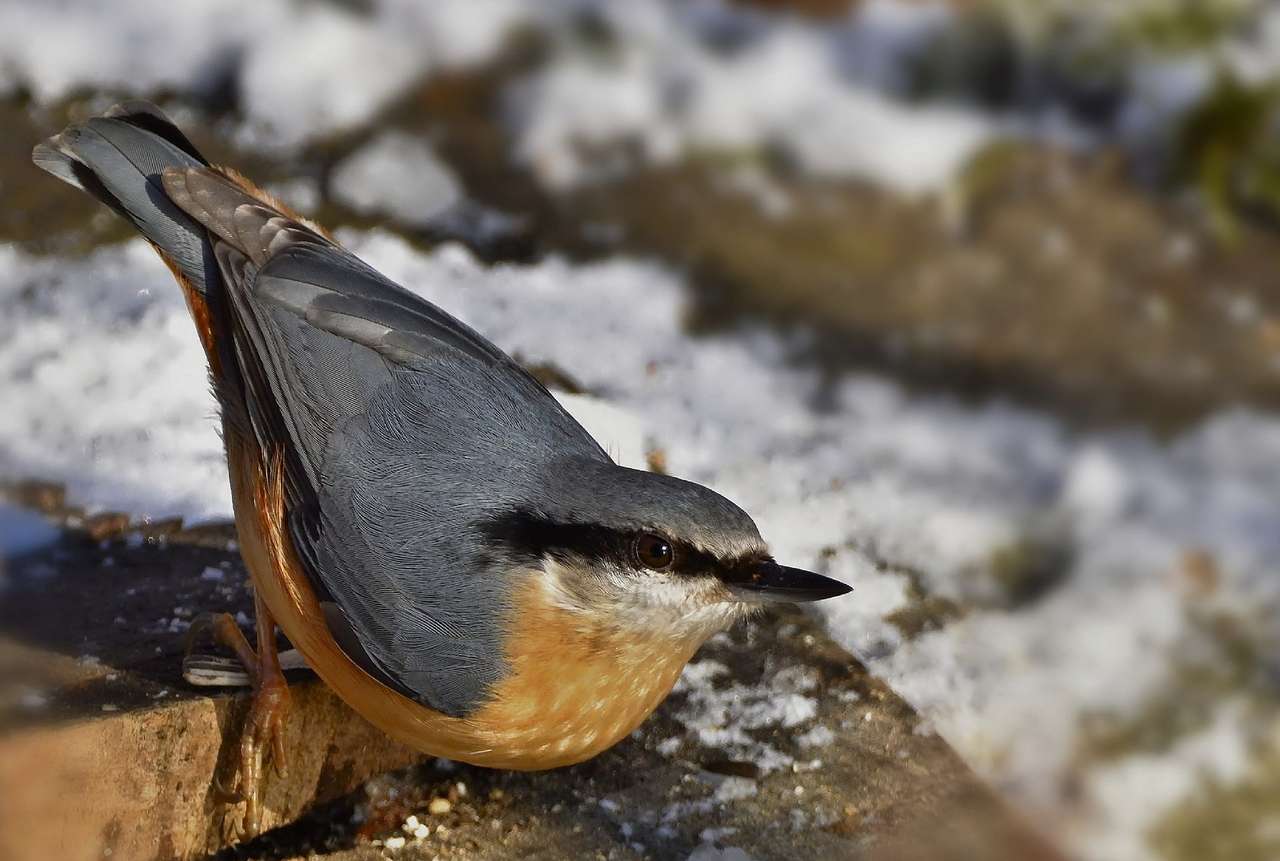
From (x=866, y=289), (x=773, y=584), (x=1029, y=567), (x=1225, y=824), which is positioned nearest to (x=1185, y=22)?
(x=866, y=289)

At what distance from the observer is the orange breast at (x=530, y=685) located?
289 cm

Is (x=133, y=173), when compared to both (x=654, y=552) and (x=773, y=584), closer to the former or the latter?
(x=654, y=552)

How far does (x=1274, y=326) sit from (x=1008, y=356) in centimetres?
134

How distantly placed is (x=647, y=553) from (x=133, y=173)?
1602 mm

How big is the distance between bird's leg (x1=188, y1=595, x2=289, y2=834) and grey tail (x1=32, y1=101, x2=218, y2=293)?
2.90 ft

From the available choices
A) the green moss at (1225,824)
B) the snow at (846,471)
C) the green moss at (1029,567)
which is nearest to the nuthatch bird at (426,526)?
the snow at (846,471)

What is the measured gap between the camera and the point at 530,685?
2.89 metres

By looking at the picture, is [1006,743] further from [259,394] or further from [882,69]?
[882,69]

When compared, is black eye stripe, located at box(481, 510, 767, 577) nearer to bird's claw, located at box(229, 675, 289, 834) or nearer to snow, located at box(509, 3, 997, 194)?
bird's claw, located at box(229, 675, 289, 834)

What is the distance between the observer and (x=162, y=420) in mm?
4281

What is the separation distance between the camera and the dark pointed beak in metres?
2.83

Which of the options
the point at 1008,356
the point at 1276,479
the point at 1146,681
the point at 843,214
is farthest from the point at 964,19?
the point at 1146,681

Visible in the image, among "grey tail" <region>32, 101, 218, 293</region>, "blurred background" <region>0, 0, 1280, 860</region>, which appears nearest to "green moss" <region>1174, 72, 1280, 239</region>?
"blurred background" <region>0, 0, 1280, 860</region>

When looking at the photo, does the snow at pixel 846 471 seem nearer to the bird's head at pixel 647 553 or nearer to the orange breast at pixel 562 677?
the orange breast at pixel 562 677
